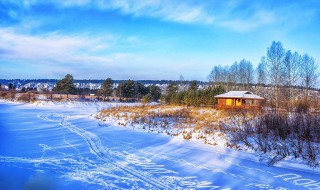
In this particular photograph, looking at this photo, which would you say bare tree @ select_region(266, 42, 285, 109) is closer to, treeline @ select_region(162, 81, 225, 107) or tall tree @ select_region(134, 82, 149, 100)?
treeline @ select_region(162, 81, 225, 107)

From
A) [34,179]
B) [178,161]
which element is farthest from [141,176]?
[34,179]

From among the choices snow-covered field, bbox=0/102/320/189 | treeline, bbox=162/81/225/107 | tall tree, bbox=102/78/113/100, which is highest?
tall tree, bbox=102/78/113/100

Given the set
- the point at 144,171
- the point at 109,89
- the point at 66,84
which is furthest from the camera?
the point at 109,89

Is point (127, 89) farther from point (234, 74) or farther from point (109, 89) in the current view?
point (234, 74)

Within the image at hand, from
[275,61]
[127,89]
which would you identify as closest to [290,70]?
[275,61]

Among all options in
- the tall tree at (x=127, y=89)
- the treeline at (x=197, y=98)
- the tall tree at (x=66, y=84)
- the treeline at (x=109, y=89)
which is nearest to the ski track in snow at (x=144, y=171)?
the treeline at (x=197, y=98)

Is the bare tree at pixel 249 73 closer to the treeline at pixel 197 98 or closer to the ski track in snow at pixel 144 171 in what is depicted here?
the treeline at pixel 197 98

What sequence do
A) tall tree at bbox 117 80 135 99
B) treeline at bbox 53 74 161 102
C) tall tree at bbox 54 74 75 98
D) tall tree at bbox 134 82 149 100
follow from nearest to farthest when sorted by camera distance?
tall tree at bbox 54 74 75 98 < treeline at bbox 53 74 161 102 < tall tree at bbox 117 80 135 99 < tall tree at bbox 134 82 149 100

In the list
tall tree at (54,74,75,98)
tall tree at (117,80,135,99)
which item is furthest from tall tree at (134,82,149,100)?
tall tree at (54,74,75,98)

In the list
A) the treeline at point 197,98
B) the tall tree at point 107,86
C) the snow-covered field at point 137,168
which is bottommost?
the snow-covered field at point 137,168

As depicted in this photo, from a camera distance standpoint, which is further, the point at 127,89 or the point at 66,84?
the point at 127,89

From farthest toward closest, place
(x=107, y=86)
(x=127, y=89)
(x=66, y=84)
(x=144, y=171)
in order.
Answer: (x=107, y=86) → (x=127, y=89) → (x=66, y=84) → (x=144, y=171)

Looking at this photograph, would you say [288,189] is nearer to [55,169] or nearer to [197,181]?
[197,181]

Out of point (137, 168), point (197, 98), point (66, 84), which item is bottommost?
point (137, 168)
